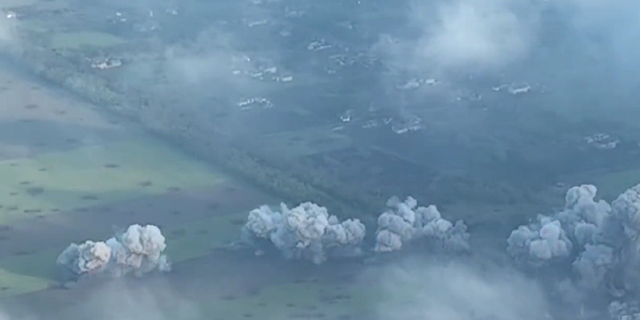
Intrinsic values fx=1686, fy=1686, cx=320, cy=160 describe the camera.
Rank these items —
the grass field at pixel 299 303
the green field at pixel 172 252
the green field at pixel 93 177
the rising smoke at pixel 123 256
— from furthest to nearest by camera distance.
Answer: the green field at pixel 93 177, the rising smoke at pixel 123 256, the green field at pixel 172 252, the grass field at pixel 299 303

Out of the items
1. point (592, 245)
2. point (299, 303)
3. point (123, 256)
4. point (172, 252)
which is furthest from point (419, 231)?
point (123, 256)

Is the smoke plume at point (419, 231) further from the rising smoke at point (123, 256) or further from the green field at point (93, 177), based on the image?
the green field at point (93, 177)

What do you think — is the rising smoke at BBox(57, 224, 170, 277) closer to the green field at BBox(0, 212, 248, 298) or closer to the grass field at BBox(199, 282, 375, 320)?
the green field at BBox(0, 212, 248, 298)

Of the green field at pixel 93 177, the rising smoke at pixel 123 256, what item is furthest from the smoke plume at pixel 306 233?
the green field at pixel 93 177

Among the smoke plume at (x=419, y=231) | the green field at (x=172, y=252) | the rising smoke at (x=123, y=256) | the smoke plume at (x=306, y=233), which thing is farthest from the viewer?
the smoke plume at (x=419, y=231)

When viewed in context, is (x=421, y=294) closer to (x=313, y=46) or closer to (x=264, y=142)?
(x=264, y=142)

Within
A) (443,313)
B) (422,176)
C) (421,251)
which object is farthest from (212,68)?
(443,313)

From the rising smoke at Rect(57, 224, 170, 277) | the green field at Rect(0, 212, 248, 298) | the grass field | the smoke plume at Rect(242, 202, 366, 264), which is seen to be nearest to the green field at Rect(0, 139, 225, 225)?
the green field at Rect(0, 212, 248, 298)
